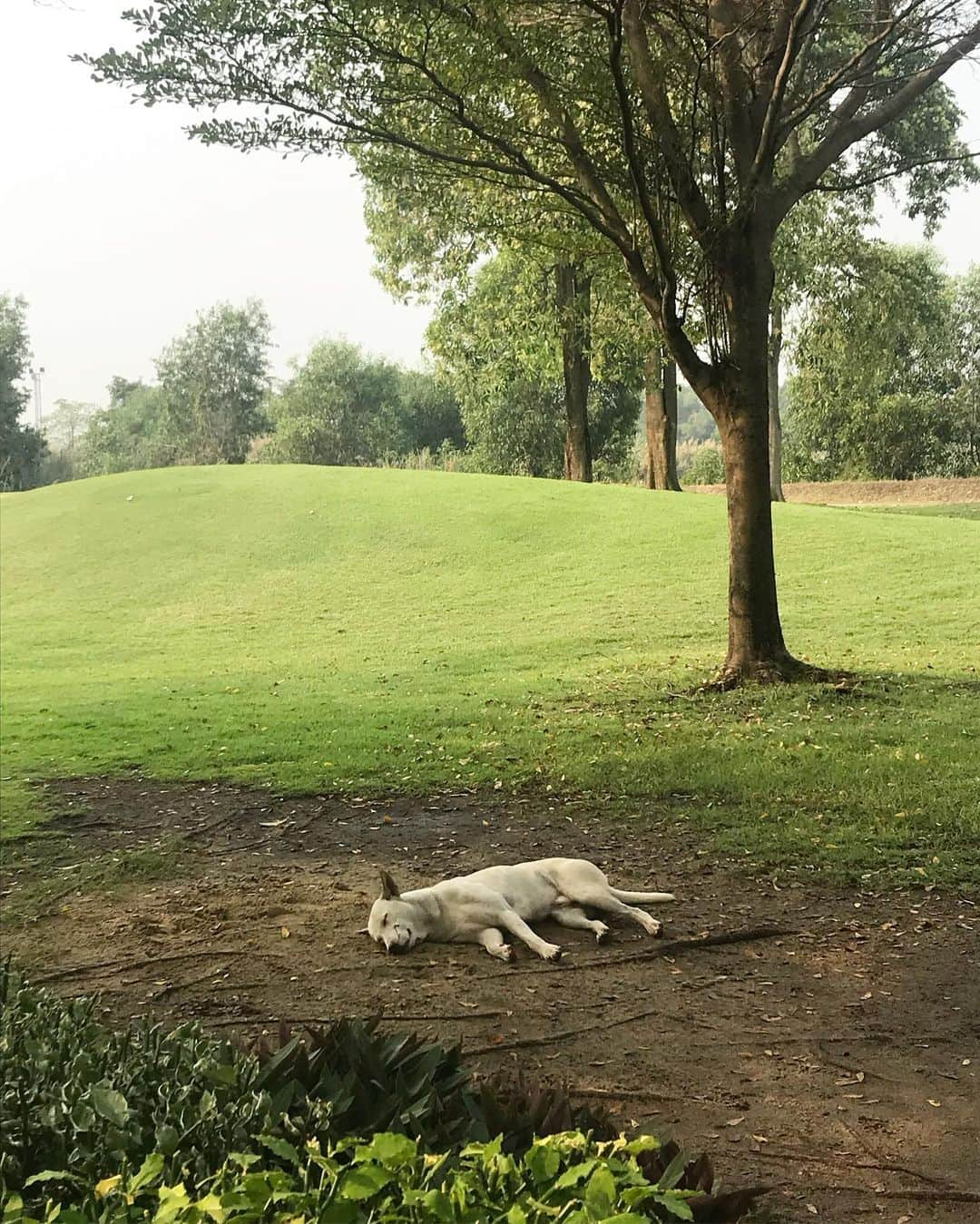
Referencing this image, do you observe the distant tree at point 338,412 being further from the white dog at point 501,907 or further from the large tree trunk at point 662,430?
the white dog at point 501,907

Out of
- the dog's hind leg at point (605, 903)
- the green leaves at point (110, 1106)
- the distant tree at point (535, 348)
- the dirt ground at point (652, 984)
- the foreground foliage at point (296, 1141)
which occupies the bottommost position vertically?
the dirt ground at point (652, 984)

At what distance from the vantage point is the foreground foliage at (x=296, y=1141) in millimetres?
2051

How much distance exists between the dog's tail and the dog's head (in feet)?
3.57

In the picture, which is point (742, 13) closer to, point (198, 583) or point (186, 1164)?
point (186, 1164)

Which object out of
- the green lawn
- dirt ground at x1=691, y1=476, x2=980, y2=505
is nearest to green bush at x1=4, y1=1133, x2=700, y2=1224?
the green lawn

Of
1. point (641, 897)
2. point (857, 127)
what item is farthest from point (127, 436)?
point (641, 897)

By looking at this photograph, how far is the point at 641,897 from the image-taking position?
19.4 ft

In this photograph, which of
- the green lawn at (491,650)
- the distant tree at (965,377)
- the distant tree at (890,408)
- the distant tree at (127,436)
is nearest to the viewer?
the green lawn at (491,650)

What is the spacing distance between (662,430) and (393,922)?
23808mm

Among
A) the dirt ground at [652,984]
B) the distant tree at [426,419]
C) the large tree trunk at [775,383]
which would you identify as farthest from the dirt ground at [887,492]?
the dirt ground at [652,984]

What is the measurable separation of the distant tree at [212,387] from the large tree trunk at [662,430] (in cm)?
3349

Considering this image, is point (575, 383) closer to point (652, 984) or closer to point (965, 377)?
point (965, 377)

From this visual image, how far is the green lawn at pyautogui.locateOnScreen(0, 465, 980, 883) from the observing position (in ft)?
27.7

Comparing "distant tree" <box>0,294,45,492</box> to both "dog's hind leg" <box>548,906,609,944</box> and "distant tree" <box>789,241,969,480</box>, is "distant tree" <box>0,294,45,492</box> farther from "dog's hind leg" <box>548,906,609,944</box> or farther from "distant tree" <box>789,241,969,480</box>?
"dog's hind leg" <box>548,906,609,944</box>
